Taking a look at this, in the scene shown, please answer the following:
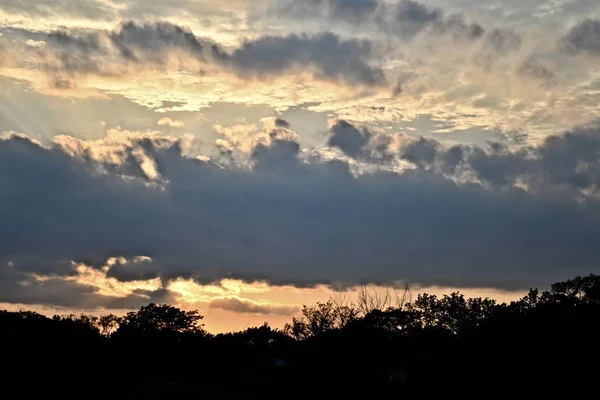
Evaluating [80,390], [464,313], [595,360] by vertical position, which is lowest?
[80,390]

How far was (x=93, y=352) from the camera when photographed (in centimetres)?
5216

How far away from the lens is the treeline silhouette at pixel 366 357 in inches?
1532

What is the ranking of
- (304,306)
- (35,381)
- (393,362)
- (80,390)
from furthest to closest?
(304,306) < (393,362) < (80,390) < (35,381)

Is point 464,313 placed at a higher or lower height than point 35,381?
higher

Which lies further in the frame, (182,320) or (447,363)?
(182,320)

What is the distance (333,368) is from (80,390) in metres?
23.8

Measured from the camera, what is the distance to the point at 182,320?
131125 mm

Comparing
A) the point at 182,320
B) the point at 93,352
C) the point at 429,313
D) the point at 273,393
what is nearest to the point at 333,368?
the point at 273,393

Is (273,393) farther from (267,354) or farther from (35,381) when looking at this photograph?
(267,354)

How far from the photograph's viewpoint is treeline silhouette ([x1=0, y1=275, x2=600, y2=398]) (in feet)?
128

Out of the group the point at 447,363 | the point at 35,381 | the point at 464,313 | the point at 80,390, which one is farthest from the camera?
the point at 464,313

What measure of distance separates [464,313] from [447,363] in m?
45.0

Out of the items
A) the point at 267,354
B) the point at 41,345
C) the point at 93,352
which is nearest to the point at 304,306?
the point at 267,354

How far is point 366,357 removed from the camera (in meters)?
61.3
